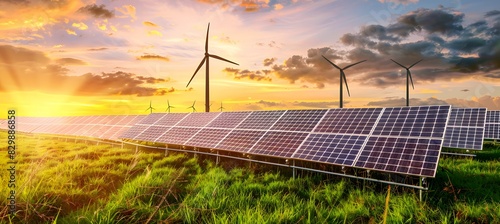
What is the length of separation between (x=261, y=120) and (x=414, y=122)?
8184 mm

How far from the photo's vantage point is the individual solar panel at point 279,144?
13.8m

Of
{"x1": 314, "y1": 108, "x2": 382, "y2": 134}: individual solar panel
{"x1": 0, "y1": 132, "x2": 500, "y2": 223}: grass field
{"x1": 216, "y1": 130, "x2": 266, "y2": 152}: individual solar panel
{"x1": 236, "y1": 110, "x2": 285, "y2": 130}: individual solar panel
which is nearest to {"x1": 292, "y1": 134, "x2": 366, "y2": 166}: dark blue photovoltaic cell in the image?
{"x1": 314, "y1": 108, "x2": 382, "y2": 134}: individual solar panel

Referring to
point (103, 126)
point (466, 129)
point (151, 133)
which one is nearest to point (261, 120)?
point (151, 133)

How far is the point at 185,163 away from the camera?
1647 cm

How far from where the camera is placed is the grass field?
25.5 feet

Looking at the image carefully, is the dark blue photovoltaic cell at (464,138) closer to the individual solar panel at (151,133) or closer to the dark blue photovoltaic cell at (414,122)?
the dark blue photovoltaic cell at (414,122)

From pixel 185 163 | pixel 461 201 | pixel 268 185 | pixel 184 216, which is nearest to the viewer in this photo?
pixel 184 216

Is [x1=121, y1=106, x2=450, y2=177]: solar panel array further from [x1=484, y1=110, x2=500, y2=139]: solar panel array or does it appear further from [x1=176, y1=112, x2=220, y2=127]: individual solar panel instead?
[x1=484, y1=110, x2=500, y2=139]: solar panel array

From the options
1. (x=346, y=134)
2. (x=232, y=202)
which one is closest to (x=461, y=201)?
(x=346, y=134)

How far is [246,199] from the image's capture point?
9445mm

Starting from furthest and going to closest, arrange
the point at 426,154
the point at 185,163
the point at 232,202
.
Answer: the point at 185,163 < the point at 426,154 < the point at 232,202

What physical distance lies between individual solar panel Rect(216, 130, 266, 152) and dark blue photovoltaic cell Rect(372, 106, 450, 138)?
18.5 ft

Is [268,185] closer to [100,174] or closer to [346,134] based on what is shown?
[346,134]

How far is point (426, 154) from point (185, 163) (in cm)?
1082
